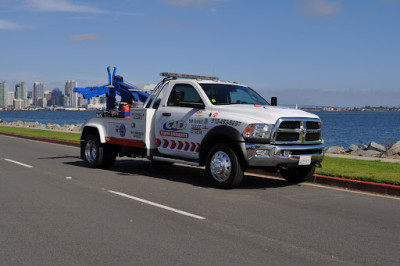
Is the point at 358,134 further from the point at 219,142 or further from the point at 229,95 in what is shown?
the point at 219,142

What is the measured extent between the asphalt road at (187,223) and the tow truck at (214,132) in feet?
1.84

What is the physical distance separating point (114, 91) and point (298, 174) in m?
9.97

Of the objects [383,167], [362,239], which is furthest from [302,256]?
[383,167]

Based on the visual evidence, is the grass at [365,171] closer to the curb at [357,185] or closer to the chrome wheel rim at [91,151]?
the curb at [357,185]

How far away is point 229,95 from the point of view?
1066 cm

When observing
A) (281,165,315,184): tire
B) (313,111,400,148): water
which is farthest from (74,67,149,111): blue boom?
(313,111,400,148): water

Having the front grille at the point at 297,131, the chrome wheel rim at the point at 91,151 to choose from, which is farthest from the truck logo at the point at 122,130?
the front grille at the point at 297,131

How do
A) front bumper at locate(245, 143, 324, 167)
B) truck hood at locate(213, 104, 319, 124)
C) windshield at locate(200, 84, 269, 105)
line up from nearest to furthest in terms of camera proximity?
front bumper at locate(245, 143, 324, 167), truck hood at locate(213, 104, 319, 124), windshield at locate(200, 84, 269, 105)

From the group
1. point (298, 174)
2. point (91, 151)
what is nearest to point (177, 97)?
point (298, 174)

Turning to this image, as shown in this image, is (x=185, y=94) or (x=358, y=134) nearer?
(x=185, y=94)

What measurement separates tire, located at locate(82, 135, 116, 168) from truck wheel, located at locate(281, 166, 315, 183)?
4623mm

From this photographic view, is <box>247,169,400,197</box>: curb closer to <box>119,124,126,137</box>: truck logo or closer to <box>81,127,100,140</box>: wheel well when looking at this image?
<box>119,124,126,137</box>: truck logo

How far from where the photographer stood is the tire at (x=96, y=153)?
12.7 meters

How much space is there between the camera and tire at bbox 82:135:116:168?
12.7 meters
